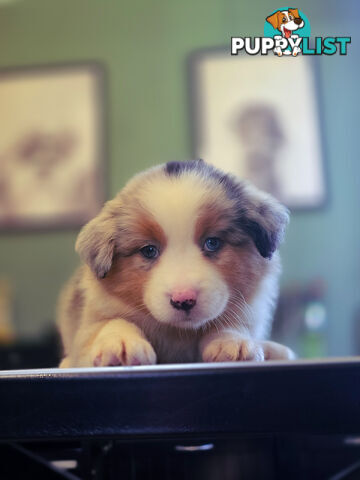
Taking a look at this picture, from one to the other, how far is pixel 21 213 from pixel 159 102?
2.74ft

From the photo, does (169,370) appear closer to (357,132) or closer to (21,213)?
(357,132)

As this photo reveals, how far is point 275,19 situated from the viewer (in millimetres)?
665

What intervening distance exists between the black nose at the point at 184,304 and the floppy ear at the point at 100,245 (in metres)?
0.09

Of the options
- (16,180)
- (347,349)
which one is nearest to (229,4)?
(16,180)

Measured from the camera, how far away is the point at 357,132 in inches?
64.2

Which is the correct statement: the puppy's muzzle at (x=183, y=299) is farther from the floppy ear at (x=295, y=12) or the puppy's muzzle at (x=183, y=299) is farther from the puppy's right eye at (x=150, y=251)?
the floppy ear at (x=295, y=12)

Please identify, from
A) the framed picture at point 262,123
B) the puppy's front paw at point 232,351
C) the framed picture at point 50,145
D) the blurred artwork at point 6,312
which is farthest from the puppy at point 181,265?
the blurred artwork at point 6,312

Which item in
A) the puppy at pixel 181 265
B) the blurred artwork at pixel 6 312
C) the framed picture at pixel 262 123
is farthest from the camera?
the blurred artwork at pixel 6 312

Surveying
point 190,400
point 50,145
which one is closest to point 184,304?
point 190,400

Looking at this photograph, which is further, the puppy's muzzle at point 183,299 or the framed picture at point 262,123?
the framed picture at point 262,123

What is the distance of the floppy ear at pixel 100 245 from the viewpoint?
597 millimetres

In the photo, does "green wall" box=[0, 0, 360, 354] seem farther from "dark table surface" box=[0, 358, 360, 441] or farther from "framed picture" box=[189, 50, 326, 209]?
"dark table surface" box=[0, 358, 360, 441]

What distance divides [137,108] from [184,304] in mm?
2063

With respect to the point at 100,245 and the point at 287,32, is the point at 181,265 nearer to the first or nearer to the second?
the point at 100,245
